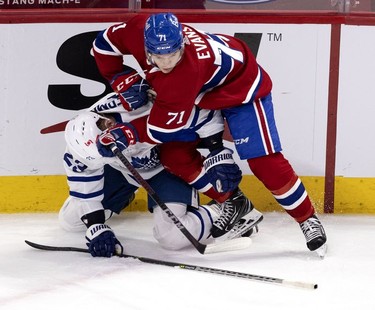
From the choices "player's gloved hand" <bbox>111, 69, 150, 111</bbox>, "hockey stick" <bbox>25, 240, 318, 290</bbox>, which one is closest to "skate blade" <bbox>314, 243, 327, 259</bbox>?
"hockey stick" <bbox>25, 240, 318, 290</bbox>

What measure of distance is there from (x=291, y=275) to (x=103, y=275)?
0.64 meters

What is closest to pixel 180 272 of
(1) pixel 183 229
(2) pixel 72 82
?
(1) pixel 183 229

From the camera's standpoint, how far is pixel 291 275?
3.12m

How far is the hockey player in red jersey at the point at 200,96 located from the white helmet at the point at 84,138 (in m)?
0.16

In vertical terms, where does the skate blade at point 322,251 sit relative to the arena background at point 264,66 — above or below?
below

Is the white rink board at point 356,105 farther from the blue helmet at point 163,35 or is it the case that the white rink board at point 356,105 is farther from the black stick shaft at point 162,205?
the blue helmet at point 163,35

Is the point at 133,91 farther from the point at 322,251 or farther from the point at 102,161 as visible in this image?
the point at 322,251

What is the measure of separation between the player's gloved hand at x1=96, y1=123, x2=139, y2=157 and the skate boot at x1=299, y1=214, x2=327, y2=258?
0.72 metres

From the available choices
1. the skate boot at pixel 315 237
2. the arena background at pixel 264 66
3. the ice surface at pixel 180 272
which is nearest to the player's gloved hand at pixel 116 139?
the ice surface at pixel 180 272

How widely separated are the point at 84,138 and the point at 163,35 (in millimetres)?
581

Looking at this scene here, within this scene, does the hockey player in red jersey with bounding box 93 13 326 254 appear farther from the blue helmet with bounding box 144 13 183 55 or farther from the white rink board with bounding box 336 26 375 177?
the white rink board with bounding box 336 26 375 177

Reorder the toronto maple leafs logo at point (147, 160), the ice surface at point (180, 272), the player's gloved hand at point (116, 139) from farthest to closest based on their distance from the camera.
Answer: the toronto maple leafs logo at point (147, 160) < the player's gloved hand at point (116, 139) < the ice surface at point (180, 272)

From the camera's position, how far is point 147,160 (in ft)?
11.6

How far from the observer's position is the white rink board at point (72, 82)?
3873mm
